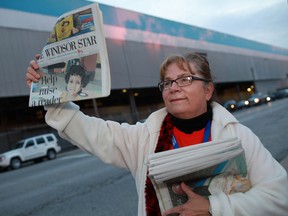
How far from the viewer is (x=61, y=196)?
755cm

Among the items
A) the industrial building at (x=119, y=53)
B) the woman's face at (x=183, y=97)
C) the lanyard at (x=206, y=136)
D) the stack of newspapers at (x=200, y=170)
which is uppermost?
the industrial building at (x=119, y=53)

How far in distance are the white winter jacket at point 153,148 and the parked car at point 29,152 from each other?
18.7 metres

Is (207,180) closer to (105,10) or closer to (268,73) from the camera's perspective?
(105,10)

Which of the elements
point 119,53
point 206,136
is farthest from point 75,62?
point 119,53

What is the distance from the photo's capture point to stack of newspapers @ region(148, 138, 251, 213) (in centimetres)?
168

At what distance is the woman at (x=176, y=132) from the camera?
6.23ft

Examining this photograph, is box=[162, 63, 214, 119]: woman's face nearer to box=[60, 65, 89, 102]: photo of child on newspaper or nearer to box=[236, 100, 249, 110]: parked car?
box=[60, 65, 89, 102]: photo of child on newspaper

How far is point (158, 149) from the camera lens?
6.75ft

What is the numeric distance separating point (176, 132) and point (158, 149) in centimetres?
18

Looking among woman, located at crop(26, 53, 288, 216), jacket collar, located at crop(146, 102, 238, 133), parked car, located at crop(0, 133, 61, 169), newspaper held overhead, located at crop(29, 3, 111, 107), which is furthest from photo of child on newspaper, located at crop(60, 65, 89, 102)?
parked car, located at crop(0, 133, 61, 169)

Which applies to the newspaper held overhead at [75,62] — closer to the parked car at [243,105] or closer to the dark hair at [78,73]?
the dark hair at [78,73]

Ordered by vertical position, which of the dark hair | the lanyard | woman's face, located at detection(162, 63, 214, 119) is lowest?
the lanyard

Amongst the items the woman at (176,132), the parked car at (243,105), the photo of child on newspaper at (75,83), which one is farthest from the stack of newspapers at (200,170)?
the parked car at (243,105)

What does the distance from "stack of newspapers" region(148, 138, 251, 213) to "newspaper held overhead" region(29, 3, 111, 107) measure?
1.66 ft
